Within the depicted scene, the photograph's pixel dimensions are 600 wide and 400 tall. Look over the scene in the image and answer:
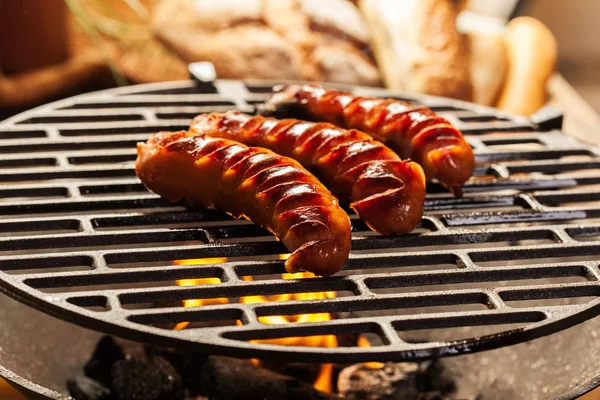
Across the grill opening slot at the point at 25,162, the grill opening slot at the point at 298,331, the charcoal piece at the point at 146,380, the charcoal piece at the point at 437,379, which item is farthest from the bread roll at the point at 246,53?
the grill opening slot at the point at 298,331

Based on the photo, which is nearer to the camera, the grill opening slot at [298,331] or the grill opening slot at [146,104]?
the grill opening slot at [298,331]

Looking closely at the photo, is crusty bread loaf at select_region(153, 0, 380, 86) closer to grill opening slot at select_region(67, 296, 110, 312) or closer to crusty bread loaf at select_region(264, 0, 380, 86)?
crusty bread loaf at select_region(264, 0, 380, 86)

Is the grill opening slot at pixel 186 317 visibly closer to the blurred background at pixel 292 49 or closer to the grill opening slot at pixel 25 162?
the grill opening slot at pixel 25 162

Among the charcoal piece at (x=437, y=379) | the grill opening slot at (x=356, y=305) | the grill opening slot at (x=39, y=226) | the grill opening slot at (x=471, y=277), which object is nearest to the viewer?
the grill opening slot at (x=356, y=305)

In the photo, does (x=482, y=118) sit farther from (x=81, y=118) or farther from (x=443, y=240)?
(x=81, y=118)

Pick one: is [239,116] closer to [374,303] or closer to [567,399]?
[374,303]

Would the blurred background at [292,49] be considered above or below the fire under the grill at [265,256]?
above
